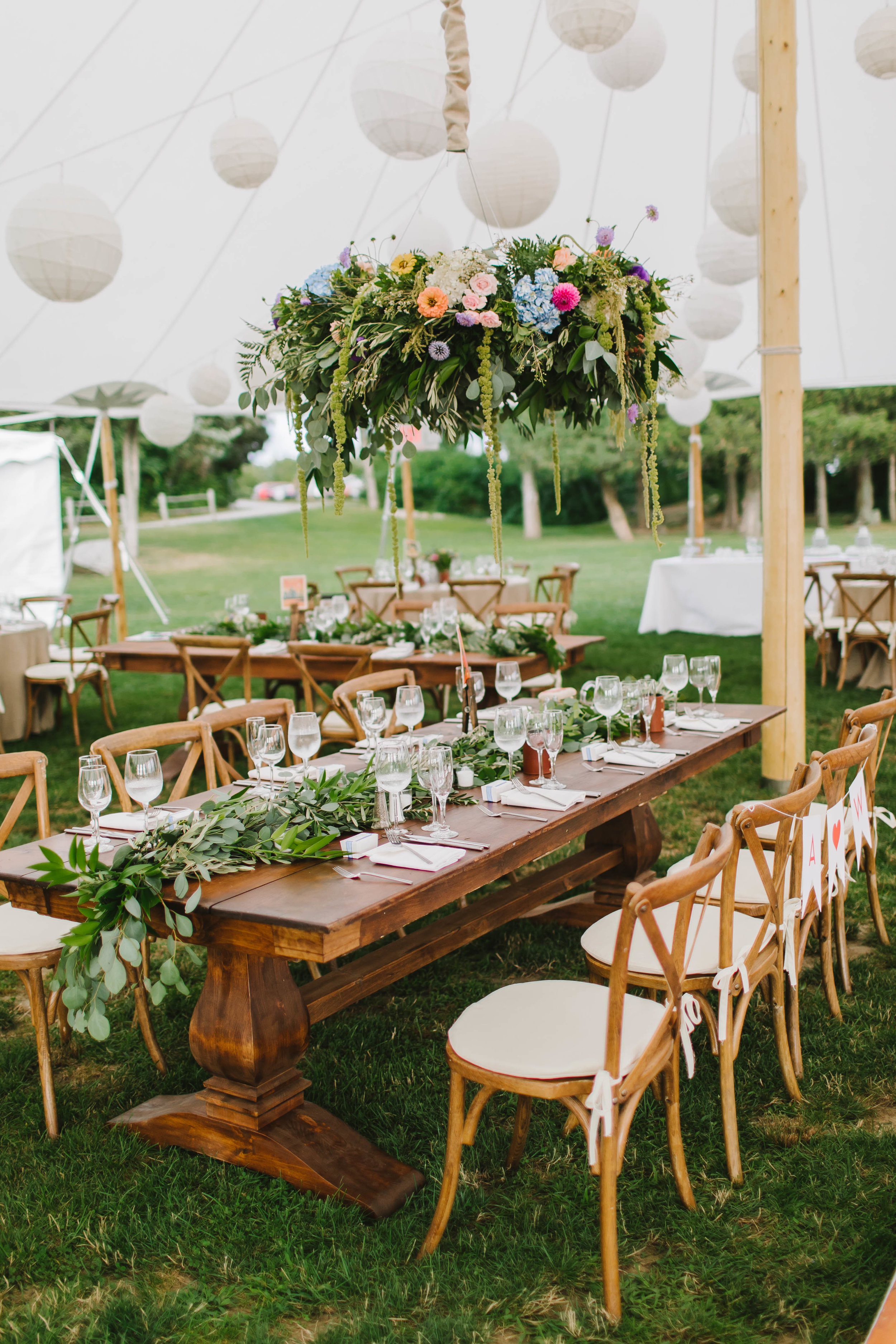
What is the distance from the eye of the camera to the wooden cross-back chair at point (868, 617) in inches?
299

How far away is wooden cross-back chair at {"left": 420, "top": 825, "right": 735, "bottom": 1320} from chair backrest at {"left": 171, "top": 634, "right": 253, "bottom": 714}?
3.58m

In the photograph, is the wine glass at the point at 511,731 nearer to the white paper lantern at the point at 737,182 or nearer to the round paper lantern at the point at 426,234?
the white paper lantern at the point at 737,182

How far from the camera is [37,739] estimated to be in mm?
7684

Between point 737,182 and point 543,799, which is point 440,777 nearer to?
point 543,799

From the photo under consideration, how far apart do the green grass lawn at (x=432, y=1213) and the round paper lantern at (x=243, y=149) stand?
4380mm

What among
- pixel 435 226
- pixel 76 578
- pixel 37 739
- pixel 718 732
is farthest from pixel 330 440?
pixel 76 578

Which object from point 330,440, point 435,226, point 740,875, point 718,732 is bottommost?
point 740,875

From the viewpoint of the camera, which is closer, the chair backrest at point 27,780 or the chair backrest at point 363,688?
the chair backrest at point 27,780

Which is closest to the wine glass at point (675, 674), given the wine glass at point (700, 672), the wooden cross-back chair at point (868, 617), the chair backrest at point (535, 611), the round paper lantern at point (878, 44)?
the wine glass at point (700, 672)

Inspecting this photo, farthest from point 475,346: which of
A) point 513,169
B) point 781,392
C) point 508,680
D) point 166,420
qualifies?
point 166,420

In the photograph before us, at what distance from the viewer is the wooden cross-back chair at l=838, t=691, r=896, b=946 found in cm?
320

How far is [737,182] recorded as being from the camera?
228 inches

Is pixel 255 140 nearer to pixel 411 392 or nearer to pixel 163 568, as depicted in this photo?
pixel 411 392

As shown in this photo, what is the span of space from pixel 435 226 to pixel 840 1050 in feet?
17.0
